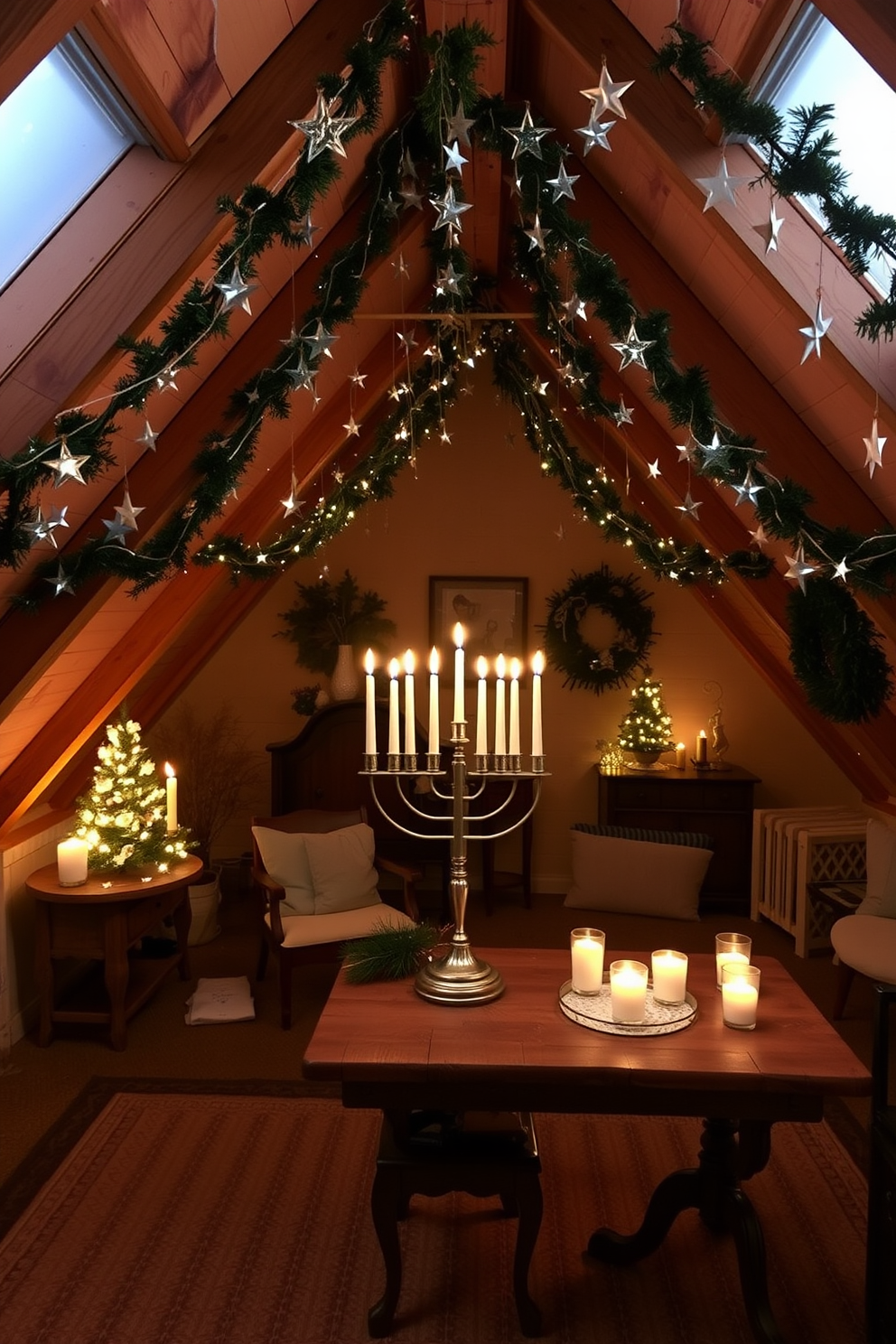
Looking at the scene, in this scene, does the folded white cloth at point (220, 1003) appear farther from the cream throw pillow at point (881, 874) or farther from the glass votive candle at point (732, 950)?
the cream throw pillow at point (881, 874)

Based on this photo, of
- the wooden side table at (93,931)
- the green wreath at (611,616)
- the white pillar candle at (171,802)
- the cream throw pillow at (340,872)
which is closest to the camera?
the wooden side table at (93,931)

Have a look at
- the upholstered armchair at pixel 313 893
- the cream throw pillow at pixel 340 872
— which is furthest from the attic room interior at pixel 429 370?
the cream throw pillow at pixel 340 872

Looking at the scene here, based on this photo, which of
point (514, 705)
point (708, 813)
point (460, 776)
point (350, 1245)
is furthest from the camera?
point (708, 813)

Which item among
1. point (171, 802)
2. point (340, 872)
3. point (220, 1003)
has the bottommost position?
point (220, 1003)

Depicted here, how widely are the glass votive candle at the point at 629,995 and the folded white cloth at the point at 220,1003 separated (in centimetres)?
244

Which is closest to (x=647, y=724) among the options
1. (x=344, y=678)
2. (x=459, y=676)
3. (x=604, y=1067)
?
(x=344, y=678)

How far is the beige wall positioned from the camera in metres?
6.62

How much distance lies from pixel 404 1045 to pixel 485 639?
4466mm

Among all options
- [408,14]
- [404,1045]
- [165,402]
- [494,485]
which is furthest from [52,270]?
[494,485]

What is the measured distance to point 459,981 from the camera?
2.66 metres

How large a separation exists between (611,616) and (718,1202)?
14.0 feet

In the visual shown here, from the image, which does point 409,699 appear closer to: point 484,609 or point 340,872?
point 340,872

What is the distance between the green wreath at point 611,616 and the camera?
6.53m

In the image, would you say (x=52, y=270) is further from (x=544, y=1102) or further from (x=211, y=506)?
(x=544, y=1102)
